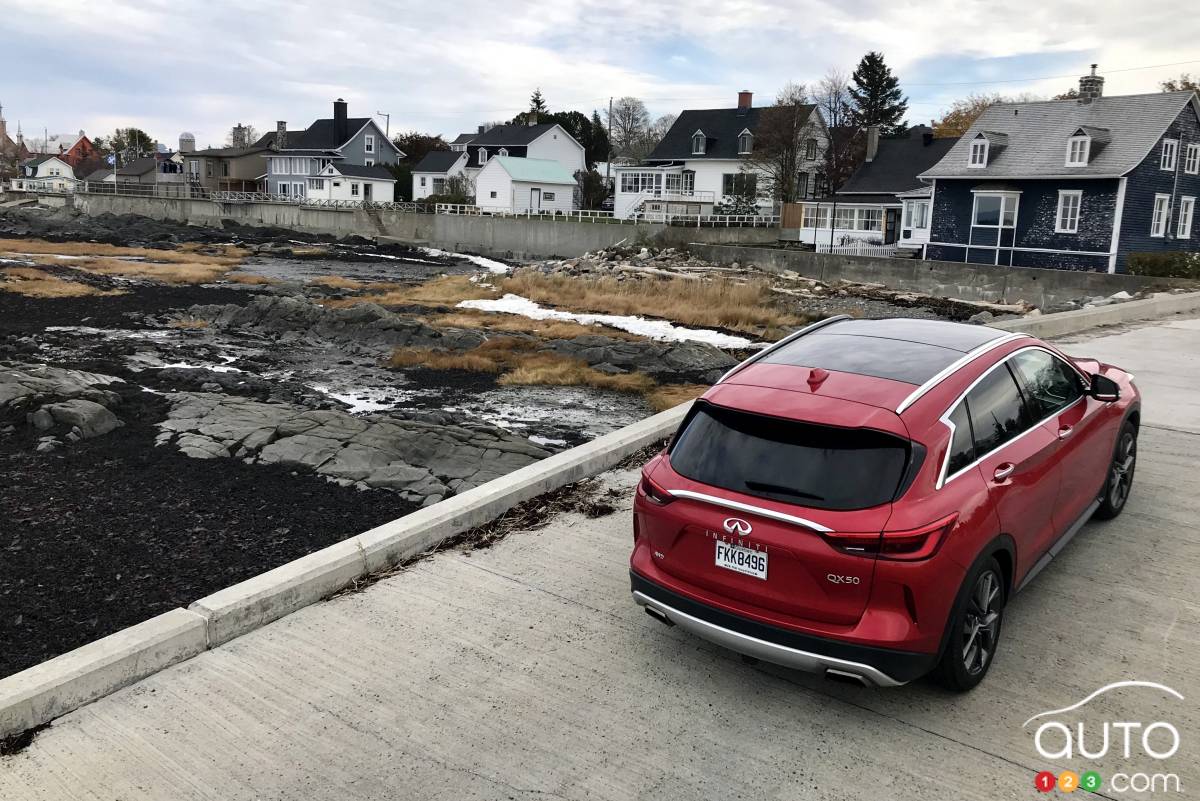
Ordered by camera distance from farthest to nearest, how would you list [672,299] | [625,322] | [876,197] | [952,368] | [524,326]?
[876,197], [672,299], [625,322], [524,326], [952,368]

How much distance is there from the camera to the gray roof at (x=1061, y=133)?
3756cm

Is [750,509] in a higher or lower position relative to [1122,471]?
higher

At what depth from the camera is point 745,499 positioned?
4.56 meters

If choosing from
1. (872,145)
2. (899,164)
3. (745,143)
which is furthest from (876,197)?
(745,143)

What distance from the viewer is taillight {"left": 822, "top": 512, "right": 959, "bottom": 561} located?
422 cm

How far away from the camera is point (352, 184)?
87562mm

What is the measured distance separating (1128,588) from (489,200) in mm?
73841

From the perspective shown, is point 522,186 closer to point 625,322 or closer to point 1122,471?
point 625,322

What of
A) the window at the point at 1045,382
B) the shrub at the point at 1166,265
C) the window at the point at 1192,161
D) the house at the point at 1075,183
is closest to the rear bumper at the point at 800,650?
the window at the point at 1045,382

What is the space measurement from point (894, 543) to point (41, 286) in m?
34.3

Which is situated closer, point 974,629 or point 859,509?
point 859,509

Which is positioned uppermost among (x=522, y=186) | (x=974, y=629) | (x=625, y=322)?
(x=522, y=186)

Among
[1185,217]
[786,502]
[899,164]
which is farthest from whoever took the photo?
[899,164]

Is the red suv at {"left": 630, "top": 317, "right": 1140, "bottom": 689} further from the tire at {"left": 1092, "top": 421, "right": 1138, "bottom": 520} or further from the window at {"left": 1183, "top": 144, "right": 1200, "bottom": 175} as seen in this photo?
the window at {"left": 1183, "top": 144, "right": 1200, "bottom": 175}
